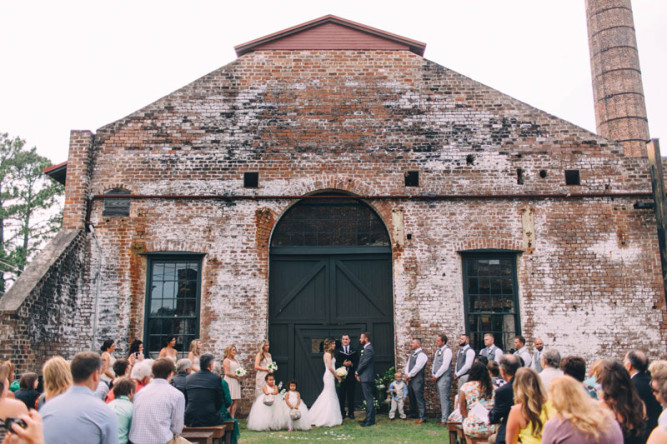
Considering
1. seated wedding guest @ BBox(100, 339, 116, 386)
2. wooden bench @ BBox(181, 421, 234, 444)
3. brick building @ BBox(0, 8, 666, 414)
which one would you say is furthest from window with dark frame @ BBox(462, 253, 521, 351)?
seated wedding guest @ BBox(100, 339, 116, 386)

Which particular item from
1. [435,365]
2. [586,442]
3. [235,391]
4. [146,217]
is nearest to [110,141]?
[146,217]

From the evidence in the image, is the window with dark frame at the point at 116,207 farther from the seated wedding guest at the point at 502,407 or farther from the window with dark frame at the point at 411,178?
the seated wedding guest at the point at 502,407

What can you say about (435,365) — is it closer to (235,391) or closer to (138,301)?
(235,391)

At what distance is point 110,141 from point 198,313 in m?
4.39

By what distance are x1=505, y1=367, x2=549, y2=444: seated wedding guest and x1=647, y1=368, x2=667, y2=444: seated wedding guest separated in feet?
2.50

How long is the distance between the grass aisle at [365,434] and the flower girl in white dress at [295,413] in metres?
0.21

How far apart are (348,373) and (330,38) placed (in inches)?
306

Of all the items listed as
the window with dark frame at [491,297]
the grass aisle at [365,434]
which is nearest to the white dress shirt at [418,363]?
the grass aisle at [365,434]

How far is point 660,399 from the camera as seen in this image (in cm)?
418

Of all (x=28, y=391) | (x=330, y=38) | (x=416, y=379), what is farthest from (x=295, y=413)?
(x=330, y=38)

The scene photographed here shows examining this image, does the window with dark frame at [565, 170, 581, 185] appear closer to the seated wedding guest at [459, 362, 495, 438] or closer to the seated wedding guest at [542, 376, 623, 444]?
the seated wedding guest at [459, 362, 495, 438]

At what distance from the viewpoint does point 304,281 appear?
12742 millimetres

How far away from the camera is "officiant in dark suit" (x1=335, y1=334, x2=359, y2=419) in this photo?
11.6m

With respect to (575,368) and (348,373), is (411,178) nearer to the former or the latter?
(348,373)
